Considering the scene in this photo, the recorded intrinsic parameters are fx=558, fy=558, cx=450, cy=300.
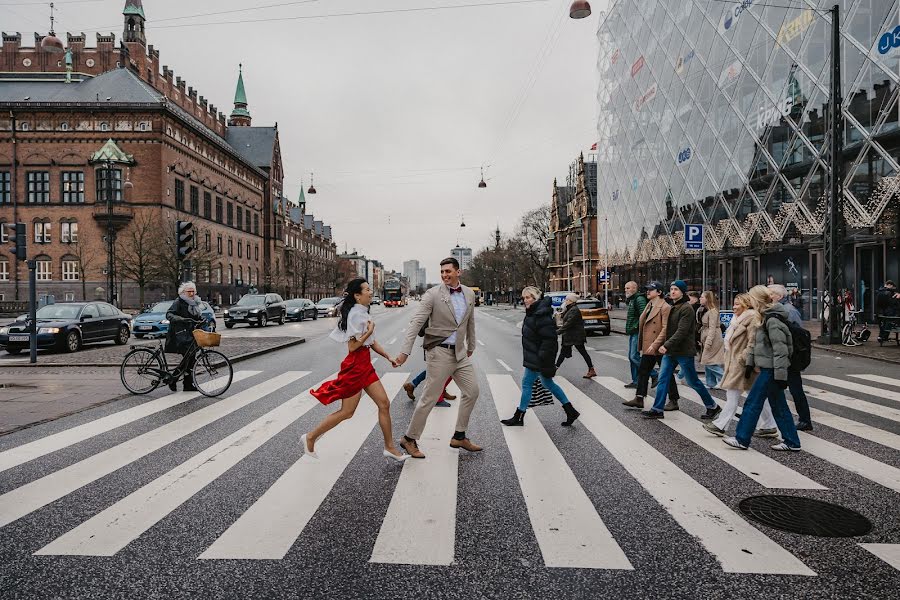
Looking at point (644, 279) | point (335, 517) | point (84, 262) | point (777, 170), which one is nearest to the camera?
point (335, 517)

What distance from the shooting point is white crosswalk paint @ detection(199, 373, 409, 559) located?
349 centimetres

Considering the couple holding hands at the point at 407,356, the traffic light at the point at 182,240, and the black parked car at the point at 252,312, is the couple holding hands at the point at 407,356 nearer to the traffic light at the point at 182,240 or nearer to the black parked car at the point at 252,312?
the traffic light at the point at 182,240

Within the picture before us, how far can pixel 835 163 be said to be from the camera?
16078 mm

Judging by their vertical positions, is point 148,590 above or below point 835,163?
below

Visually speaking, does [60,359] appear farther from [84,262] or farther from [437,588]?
[84,262]

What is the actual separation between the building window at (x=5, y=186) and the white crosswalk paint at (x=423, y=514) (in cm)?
6102

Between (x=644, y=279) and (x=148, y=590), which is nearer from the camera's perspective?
(x=148, y=590)

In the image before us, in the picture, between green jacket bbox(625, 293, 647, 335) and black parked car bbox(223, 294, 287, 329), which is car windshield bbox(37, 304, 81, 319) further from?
green jacket bbox(625, 293, 647, 335)

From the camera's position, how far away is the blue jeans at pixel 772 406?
18.7 ft

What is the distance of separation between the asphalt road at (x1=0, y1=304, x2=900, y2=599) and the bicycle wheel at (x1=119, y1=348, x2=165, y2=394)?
1698 mm

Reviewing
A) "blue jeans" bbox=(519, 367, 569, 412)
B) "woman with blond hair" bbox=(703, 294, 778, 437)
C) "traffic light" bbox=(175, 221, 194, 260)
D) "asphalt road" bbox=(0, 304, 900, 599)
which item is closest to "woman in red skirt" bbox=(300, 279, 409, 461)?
"asphalt road" bbox=(0, 304, 900, 599)

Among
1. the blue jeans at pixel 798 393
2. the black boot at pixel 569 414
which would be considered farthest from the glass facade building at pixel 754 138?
the black boot at pixel 569 414

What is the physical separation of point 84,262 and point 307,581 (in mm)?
54790

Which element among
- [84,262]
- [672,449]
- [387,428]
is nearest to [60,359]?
[387,428]
